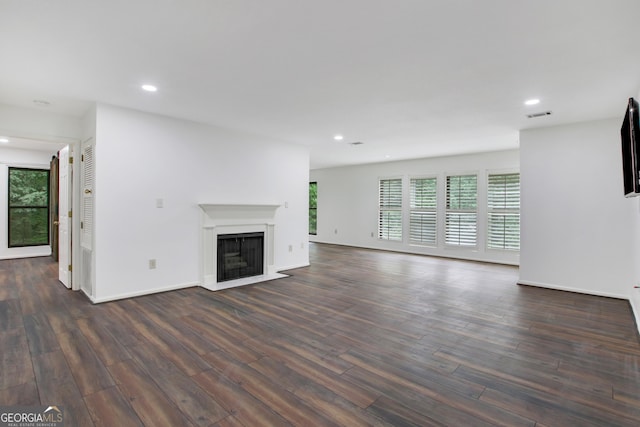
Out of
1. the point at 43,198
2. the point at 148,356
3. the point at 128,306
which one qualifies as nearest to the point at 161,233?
the point at 128,306

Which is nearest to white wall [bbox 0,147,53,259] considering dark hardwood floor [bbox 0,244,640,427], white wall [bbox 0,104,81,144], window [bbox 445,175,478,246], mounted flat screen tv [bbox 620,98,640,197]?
dark hardwood floor [bbox 0,244,640,427]

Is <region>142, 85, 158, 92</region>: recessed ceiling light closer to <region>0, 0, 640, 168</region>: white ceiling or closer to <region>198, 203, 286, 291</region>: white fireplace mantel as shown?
<region>0, 0, 640, 168</region>: white ceiling

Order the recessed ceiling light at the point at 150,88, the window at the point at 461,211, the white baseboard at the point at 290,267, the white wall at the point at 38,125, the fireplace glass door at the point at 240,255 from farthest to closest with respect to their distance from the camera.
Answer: the window at the point at 461,211 → the white baseboard at the point at 290,267 → the fireplace glass door at the point at 240,255 → the white wall at the point at 38,125 → the recessed ceiling light at the point at 150,88

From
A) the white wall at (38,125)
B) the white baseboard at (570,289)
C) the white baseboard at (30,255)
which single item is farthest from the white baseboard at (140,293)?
the white baseboard at (570,289)

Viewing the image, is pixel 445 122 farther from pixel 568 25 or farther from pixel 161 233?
pixel 161 233

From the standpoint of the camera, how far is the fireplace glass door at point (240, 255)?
16.7 feet

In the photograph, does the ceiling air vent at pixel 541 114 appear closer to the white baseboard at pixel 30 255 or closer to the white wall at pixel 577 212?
the white wall at pixel 577 212

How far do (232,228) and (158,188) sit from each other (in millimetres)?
1245

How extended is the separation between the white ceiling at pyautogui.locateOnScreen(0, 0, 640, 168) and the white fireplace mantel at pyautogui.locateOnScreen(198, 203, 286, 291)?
142 centimetres

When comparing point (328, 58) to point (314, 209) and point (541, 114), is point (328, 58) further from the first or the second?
point (314, 209)

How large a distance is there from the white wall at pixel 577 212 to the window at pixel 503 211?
2026 millimetres

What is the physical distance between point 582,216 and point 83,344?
6.16 meters

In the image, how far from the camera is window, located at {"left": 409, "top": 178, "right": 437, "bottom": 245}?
26.8ft

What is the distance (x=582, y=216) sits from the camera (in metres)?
4.59
